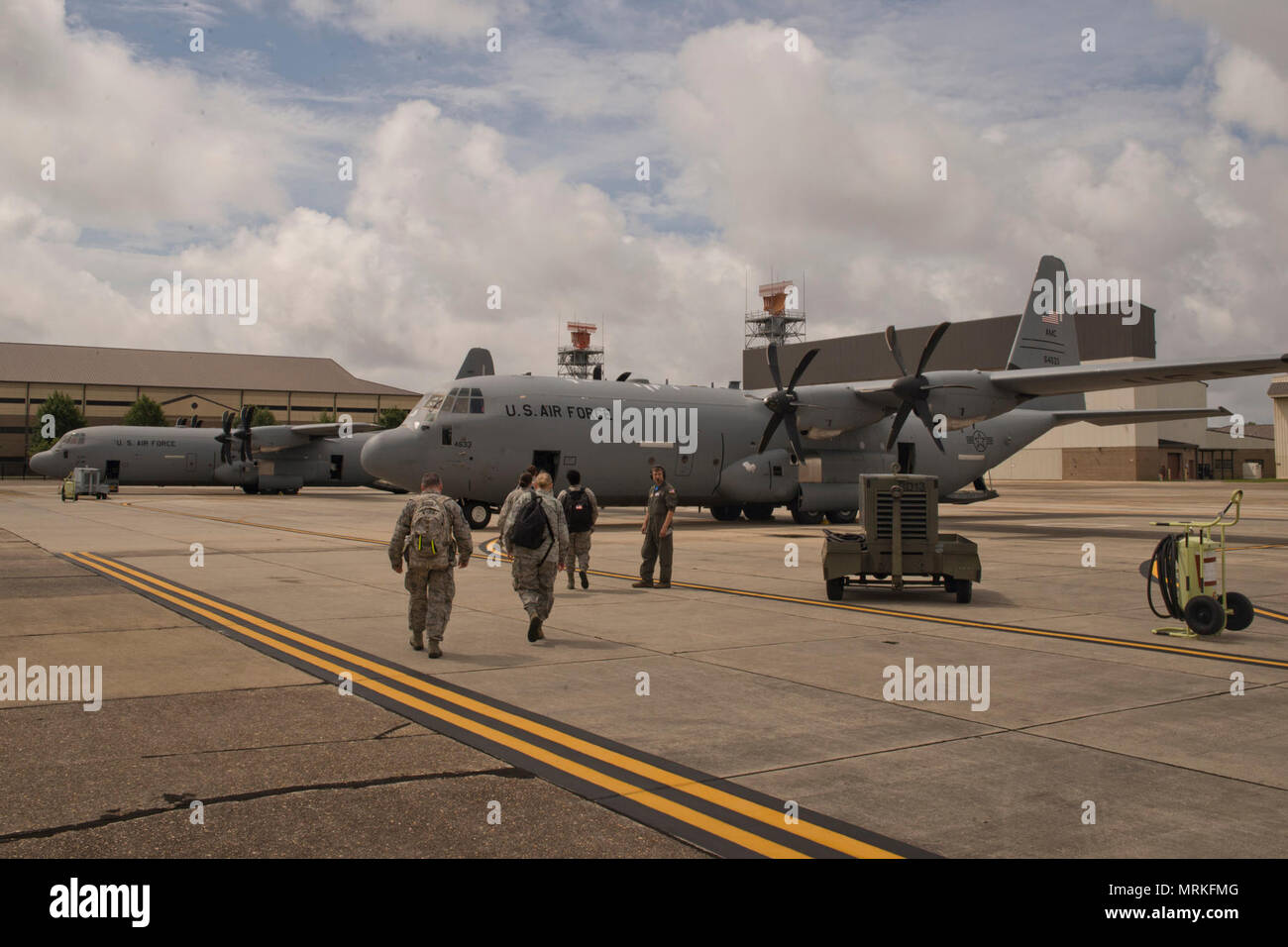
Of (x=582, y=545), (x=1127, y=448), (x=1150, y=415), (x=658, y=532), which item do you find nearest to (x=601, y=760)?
(x=658, y=532)

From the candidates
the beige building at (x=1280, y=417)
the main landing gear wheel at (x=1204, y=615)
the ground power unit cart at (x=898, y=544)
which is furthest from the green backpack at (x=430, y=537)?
the beige building at (x=1280, y=417)

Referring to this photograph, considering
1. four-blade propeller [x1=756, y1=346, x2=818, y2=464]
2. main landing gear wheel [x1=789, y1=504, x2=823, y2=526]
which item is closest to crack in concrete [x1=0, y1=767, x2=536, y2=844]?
four-blade propeller [x1=756, y1=346, x2=818, y2=464]

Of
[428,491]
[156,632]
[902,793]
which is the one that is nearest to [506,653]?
[428,491]

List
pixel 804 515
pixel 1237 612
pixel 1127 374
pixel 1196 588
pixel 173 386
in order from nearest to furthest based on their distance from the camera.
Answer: pixel 1237 612
pixel 1196 588
pixel 1127 374
pixel 804 515
pixel 173 386

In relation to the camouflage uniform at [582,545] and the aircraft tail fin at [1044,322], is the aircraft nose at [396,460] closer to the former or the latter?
the camouflage uniform at [582,545]

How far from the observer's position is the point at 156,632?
11.0m

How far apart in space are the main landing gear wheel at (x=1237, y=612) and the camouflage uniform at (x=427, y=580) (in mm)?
8602

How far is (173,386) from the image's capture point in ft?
395

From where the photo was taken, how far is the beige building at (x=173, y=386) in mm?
113688

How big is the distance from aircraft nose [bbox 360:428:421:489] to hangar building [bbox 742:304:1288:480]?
207 feet

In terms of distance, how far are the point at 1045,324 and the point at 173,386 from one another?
111 metres

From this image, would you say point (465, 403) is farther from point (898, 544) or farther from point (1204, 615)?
point (1204, 615)
